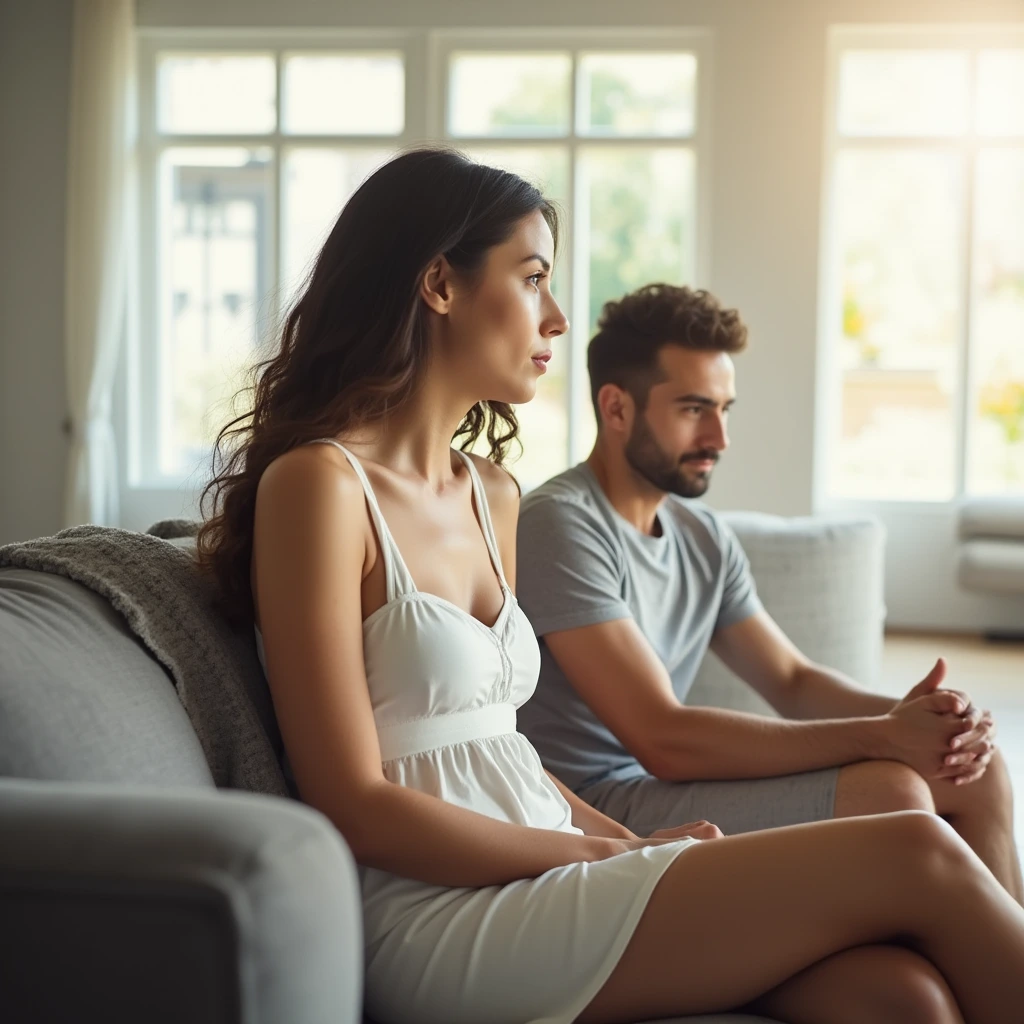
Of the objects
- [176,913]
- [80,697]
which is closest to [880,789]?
[80,697]

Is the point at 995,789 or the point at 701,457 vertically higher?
the point at 701,457

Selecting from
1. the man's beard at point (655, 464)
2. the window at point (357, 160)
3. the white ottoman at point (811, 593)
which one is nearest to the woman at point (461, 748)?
the man's beard at point (655, 464)

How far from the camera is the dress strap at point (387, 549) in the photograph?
138 cm

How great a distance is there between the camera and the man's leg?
1.80 metres

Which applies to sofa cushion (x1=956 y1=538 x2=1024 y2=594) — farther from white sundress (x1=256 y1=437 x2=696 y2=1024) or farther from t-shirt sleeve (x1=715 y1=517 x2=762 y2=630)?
white sundress (x1=256 y1=437 x2=696 y2=1024)

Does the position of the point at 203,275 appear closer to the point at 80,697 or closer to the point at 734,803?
the point at 734,803

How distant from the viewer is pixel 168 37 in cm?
708

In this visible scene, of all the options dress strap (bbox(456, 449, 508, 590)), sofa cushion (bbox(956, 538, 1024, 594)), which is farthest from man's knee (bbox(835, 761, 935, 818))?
sofa cushion (bbox(956, 538, 1024, 594))

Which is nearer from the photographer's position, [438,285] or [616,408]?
[438,285]

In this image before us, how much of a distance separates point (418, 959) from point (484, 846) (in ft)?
0.40

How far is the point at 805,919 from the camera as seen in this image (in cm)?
119

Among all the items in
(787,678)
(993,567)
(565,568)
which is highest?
(565,568)

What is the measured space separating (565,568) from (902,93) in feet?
18.7

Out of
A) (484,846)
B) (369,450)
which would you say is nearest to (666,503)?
A: (369,450)
